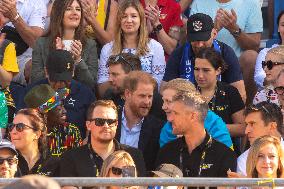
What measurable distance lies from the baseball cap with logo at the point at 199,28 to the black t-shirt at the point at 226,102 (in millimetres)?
621

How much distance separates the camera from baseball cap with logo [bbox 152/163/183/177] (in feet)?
25.1

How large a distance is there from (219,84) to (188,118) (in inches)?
47.2

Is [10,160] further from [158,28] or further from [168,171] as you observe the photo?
[158,28]

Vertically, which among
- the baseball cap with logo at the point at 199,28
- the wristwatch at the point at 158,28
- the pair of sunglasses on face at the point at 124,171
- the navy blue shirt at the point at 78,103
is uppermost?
the wristwatch at the point at 158,28

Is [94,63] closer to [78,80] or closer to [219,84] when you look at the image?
[78,80]

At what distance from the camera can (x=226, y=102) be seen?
9812mm

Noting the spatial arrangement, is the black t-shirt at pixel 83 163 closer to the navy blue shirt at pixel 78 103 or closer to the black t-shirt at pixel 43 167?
the black t-shirt at pixel 43 167

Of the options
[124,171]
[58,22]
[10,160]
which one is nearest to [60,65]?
[58,22]

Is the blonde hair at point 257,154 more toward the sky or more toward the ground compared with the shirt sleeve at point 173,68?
more toward the ground

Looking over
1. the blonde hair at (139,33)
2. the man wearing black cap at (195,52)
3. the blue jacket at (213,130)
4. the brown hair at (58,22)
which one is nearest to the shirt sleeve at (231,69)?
the man wearing black cap at (195,52)

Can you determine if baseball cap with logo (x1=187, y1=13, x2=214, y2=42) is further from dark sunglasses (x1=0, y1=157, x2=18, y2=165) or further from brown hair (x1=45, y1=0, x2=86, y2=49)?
dark sunglasses (x1=0, y1=157, x2=18, y2=165)

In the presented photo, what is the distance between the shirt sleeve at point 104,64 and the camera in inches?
416

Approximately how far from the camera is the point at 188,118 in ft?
28.8

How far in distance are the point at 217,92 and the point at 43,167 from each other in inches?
84.9
